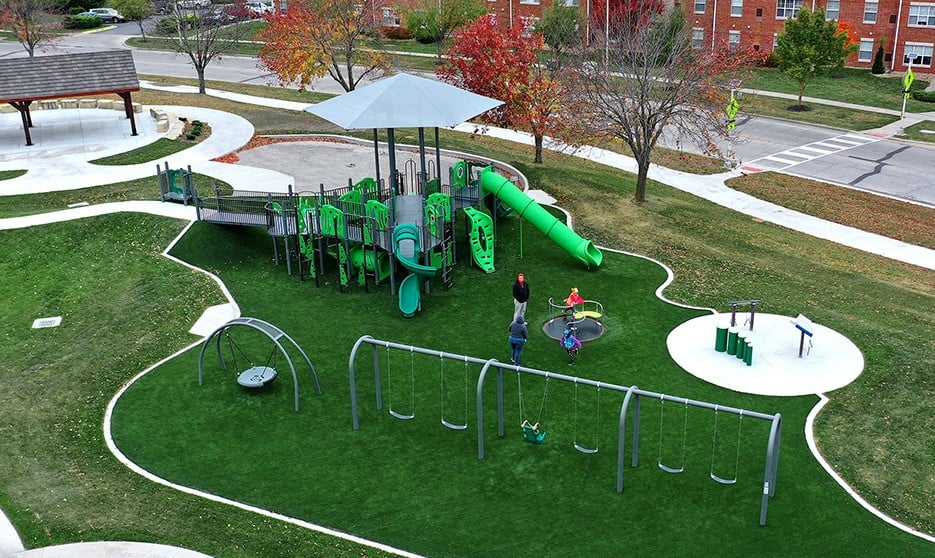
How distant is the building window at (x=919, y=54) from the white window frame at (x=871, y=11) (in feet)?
8.93

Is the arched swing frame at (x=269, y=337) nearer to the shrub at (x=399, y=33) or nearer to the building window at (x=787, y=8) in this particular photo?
the building window at (x=787, y=8)

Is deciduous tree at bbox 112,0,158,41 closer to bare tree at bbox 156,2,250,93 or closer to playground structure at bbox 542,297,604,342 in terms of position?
bare tree at bbox 156,2,250,93

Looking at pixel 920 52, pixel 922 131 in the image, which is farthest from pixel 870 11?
pixel 922 131

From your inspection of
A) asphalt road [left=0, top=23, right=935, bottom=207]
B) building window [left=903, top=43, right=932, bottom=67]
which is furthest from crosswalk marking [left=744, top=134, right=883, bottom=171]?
building window [left=903, top=43, right=932, bottom=67]

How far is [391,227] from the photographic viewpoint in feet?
79.7

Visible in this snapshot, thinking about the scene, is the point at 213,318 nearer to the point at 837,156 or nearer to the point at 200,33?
the point at 837,156

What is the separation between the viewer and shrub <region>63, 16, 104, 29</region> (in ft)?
259

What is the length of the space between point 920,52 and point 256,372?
169 feet

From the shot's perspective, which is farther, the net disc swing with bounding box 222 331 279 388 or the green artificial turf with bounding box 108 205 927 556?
the net disc swing with bounding box 222 331 279 388

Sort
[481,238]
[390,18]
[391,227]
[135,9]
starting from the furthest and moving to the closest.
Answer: [135,9] < [390,18] < [481,238] < [391,227]

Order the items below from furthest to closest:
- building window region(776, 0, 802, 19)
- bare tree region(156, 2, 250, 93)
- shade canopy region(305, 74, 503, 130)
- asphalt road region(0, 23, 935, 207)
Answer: building window region(776, 0, 802, 19) → bare tree region(156, 2, 250, 93) → asphalt road region(0, 23, 935, 207) → shade canopy region(305, 74, 503, 130)

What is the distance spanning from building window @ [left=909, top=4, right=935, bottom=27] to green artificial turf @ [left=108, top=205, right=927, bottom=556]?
41.9 metres

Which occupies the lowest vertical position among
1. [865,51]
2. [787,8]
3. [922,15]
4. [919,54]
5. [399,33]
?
[919,54]

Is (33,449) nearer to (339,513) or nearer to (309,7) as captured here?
(339,513)
